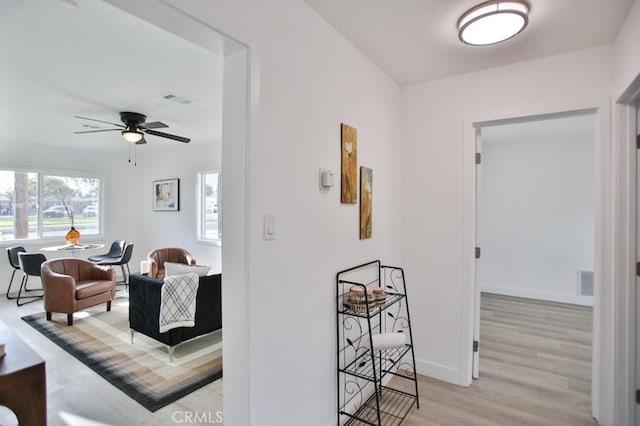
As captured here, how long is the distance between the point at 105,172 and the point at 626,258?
7.63 m

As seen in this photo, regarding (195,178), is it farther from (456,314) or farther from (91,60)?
(456,314)

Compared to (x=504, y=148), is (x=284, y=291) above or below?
below

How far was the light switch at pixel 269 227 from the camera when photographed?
5.02ft

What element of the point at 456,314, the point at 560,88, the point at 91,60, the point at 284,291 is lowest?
the point at 456,314

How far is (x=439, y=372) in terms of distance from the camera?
2770 mm

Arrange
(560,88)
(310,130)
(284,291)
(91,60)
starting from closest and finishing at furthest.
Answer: (284,291)
(310,130)
(560,88)
(91,60)

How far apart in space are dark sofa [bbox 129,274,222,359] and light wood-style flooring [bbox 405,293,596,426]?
2.02 m

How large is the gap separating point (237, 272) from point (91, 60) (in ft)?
7.36

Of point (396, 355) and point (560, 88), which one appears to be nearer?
point (560, 88)

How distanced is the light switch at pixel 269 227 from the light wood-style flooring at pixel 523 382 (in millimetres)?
1599

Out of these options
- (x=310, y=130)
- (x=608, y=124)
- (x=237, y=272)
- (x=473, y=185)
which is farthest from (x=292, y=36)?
(x=608, y=124)

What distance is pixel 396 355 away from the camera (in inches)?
112

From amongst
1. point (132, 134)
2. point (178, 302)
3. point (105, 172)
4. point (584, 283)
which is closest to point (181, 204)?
point (105, 172)

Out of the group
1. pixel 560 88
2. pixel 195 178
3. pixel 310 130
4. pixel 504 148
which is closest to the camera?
pixel 310 130
